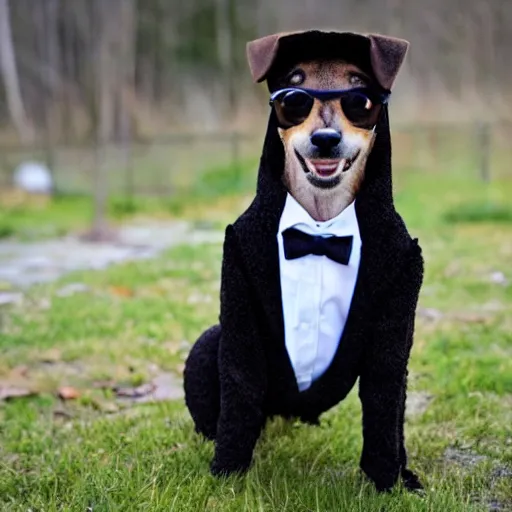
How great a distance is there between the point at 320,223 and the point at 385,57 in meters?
0.51

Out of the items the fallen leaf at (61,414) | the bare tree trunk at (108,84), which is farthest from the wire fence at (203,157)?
the fallen leaf at (61,414)

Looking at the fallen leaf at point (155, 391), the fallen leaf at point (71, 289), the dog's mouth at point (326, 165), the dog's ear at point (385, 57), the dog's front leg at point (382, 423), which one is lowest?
the fallen leaf at point (71, 289)

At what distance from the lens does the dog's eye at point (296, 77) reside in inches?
91.1

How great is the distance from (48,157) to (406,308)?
1353 centimetres

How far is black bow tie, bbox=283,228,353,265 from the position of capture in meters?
2.35

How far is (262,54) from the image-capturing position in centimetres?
231

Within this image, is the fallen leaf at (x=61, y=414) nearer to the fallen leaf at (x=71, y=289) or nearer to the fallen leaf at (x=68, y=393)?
the fallen leaf at (x=68, y=393)

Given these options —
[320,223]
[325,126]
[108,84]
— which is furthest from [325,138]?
[108,84]

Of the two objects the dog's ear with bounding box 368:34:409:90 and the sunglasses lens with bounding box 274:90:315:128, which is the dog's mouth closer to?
the sunglasses lens with bounding box 274:90:315:128

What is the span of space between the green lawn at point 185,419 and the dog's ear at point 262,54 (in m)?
1.25

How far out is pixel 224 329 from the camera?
2.49m

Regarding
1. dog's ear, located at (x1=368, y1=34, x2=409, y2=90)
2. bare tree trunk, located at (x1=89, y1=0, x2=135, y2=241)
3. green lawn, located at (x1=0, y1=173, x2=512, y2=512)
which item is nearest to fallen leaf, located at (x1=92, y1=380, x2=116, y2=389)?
green lawn, located at (x1=0, y1=173, x2=512, y2=512)

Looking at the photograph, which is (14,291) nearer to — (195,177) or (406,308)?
(406,308)

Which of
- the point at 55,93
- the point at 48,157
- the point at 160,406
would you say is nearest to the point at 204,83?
the point at 55,93
